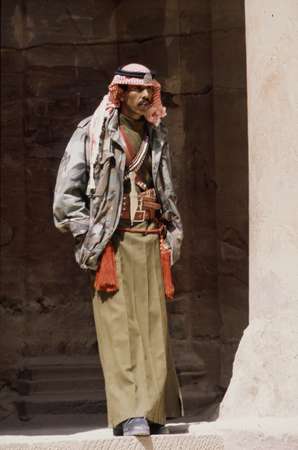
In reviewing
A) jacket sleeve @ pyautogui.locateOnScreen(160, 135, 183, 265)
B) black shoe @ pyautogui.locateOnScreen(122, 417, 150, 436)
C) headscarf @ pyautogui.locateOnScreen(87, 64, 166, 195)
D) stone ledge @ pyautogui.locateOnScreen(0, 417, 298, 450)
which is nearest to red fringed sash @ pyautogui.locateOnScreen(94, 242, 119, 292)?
headscarf @ pyautogui.locateOnScreen(87, 64, 166, 195)

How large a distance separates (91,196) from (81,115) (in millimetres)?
4272

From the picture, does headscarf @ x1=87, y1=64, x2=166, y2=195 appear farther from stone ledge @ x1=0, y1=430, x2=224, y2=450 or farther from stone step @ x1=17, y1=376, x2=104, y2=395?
stone step @ x1=17, y1=376, x2=104, y2=395

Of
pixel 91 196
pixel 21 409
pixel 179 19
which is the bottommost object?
pixel 21 409

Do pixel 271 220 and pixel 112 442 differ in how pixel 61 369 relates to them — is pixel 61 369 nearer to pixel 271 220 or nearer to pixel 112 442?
pixel 271 220

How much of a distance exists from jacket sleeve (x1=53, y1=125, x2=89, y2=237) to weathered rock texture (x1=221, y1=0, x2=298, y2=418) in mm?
1238

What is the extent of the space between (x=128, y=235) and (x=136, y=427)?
1203 millimetres

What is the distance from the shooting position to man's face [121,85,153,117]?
14.7 meters

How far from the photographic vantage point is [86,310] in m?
18.9

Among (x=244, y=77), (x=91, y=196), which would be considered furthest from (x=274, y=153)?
(x=244, y=77)

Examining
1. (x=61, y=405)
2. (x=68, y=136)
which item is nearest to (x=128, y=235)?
(x=61, y=405)

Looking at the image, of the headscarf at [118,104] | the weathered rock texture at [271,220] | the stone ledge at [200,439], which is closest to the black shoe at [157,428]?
the stone ledge at [200,439]

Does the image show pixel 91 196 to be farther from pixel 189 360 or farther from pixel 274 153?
pixel 189 360

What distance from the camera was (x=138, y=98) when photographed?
14.7m

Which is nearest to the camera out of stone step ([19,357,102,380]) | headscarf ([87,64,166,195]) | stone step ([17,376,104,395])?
headscarf ([87,64,166,195])
